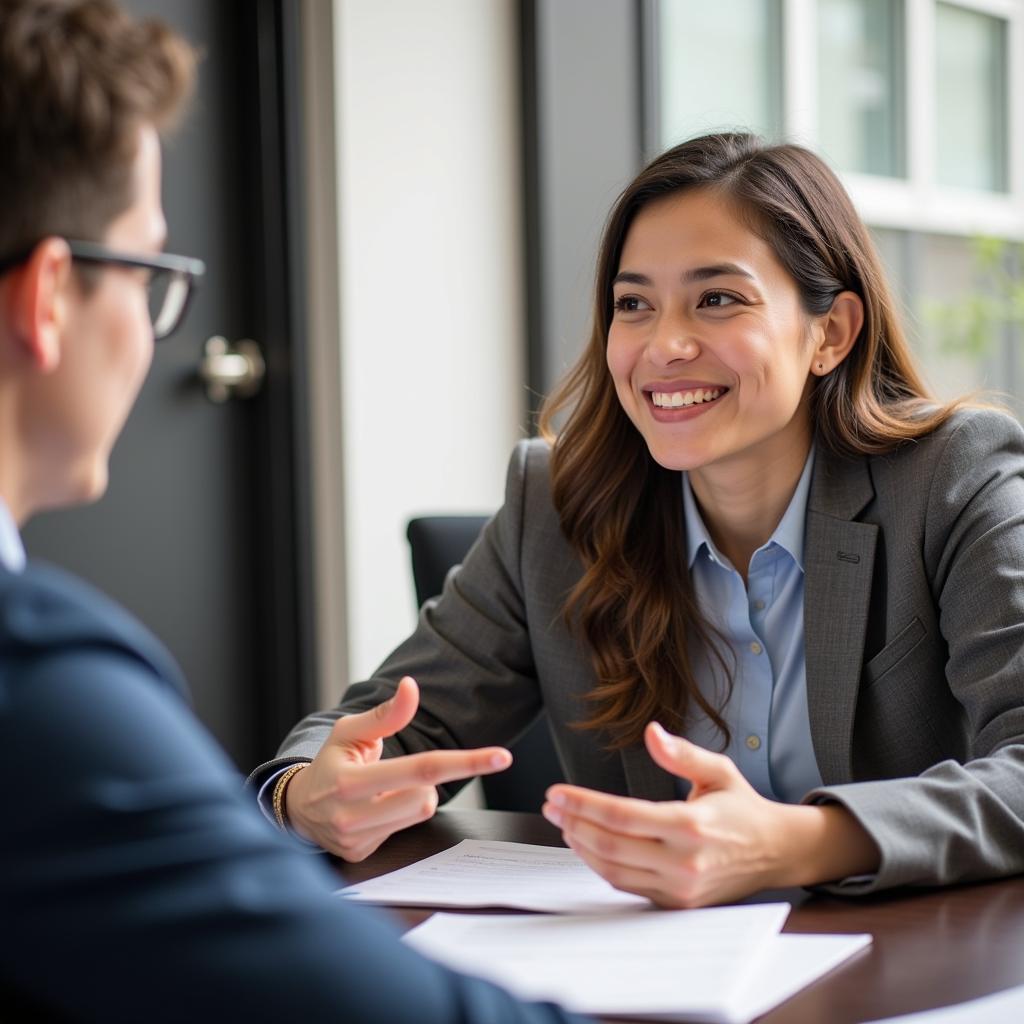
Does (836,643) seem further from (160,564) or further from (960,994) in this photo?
(160,564)

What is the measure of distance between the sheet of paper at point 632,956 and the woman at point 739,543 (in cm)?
36

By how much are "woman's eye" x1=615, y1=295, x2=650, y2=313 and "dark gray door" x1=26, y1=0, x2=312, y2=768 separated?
4.53 ft

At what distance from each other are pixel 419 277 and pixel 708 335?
5.09ft

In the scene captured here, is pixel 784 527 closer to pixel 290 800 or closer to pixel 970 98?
pixel 290 800

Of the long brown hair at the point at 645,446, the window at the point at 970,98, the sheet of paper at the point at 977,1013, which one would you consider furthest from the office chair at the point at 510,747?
the window at the point at 970,98

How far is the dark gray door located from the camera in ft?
9.70

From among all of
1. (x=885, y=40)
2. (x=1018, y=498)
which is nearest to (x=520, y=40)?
(x=885, y=40)

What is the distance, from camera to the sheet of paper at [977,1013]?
34.7 inches

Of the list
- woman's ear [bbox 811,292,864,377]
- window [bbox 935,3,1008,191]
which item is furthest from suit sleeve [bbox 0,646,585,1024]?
window [bbox 935,3,1008,191]

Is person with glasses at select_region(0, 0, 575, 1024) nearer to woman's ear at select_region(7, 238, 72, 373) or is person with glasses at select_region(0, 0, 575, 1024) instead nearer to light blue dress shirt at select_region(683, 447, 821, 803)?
woman's ear at select_region(7, 238, 72, 373)

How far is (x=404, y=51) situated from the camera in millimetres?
3100

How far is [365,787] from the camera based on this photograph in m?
1.32

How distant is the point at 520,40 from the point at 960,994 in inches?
108

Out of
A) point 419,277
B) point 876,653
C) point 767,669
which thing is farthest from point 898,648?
point 419,277
